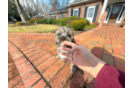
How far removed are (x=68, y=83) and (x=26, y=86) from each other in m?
0.77

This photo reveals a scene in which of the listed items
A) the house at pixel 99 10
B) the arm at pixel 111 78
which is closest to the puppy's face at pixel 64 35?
the arm at pixel 111 78

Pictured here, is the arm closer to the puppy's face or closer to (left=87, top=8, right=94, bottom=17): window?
the puppy's face

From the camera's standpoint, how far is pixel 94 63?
0.88 metres

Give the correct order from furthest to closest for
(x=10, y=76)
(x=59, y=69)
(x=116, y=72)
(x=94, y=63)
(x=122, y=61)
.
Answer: (x=122, y=61) → (x=59, y=69) → (x=10, y=76) → (x=94, y=63) → (x=116, y=72)

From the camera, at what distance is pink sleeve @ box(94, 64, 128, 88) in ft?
1.88

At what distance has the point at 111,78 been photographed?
65cm

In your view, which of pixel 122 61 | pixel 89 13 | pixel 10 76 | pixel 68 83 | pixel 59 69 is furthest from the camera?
pixel 89 13

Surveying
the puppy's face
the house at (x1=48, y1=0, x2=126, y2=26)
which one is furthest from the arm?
the house at (x1=48, y1=0, x2=126, y2=26)

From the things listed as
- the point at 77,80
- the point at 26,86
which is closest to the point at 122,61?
the point at 77,80

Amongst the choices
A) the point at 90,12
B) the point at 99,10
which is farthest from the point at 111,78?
the point at 90,12

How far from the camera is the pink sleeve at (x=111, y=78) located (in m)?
0.57

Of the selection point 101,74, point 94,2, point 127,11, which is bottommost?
point 101,74

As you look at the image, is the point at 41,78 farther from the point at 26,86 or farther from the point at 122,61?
the point at 122,61

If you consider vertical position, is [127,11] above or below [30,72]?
above
